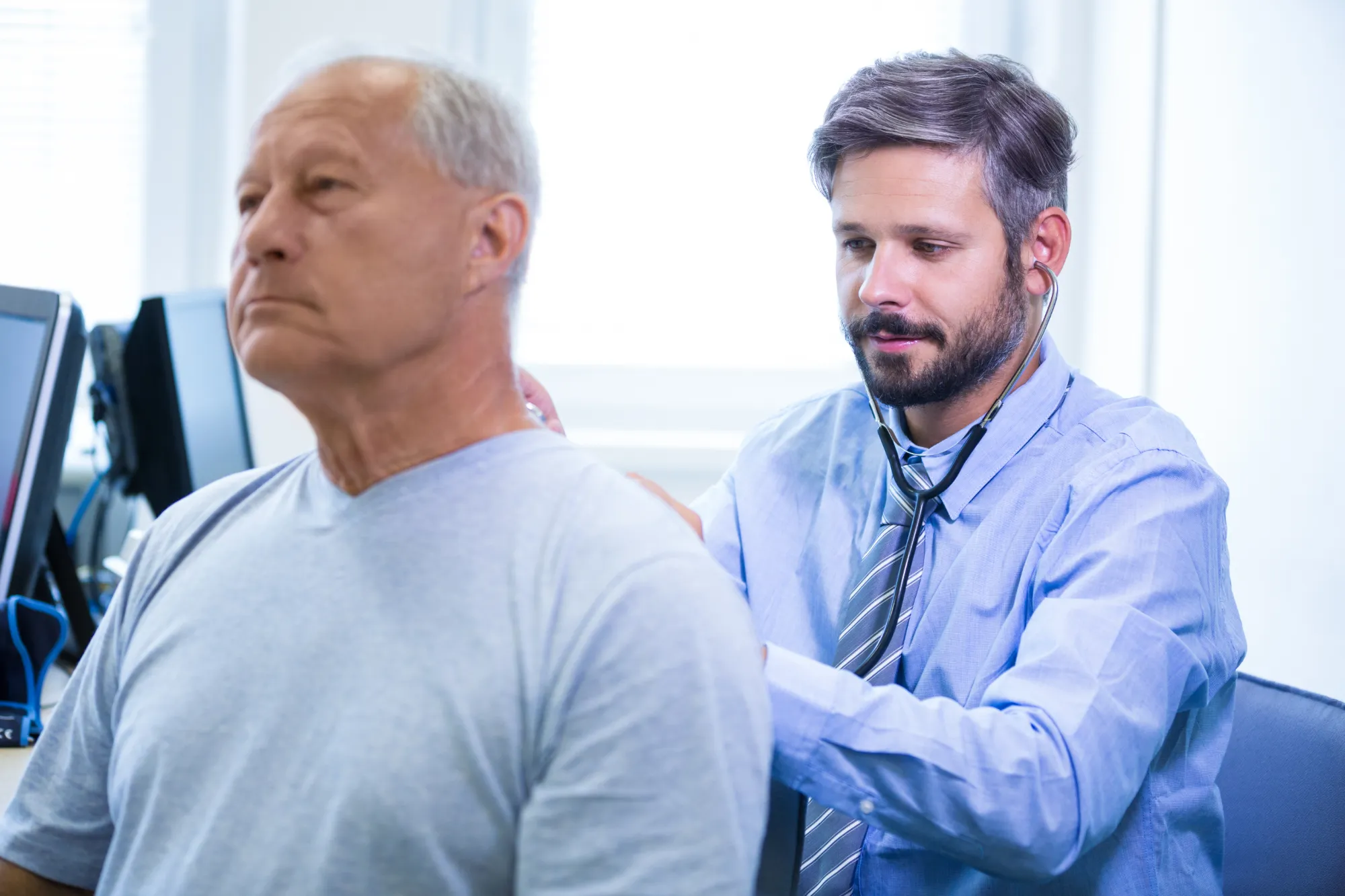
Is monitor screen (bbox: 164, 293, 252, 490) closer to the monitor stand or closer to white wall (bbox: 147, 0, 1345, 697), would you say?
the monitor stand

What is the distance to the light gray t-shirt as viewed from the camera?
69cm

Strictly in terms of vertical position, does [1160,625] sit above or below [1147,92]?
below

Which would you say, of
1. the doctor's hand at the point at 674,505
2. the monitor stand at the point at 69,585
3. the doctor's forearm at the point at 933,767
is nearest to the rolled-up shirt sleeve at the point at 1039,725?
the doctor's forearm at the point at 933,767

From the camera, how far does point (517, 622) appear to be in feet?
2.47

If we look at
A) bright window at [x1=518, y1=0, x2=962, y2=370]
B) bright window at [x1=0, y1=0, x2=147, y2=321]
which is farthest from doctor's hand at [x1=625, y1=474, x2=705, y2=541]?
bright window at [x1=0, y1=0, x2=147, y2=321]

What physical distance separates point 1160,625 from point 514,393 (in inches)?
23.5

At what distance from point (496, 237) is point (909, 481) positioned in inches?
24.5

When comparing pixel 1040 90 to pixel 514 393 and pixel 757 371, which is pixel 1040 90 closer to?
pixel 514 393

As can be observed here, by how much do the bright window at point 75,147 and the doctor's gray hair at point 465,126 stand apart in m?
2.15

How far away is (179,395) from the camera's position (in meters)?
1.70

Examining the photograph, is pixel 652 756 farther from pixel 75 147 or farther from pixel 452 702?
pixel 75 147

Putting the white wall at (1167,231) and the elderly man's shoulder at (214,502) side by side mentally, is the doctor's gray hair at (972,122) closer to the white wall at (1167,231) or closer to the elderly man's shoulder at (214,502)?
the white wall at (1167,231)

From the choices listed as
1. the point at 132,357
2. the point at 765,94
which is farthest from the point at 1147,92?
the point at 132,357

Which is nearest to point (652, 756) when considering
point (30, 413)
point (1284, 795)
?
point (1284, 795)
